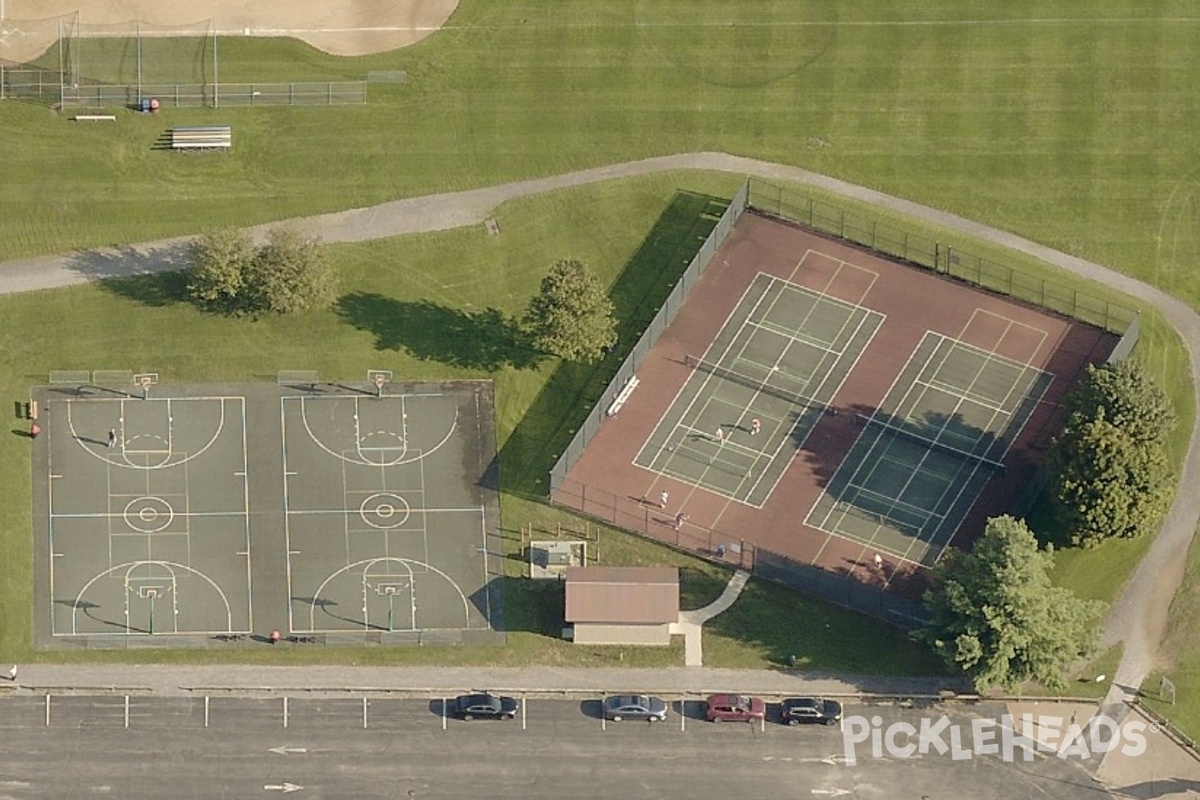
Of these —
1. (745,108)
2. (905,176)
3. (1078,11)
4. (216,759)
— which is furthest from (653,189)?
(216,759)

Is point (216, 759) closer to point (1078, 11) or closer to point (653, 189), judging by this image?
point (653, 189)

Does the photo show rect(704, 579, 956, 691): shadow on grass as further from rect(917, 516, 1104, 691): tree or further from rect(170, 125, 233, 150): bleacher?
rect(170, 125, 233, 150): bleacher

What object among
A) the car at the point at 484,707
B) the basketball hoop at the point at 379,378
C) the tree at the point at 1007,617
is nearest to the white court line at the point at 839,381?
the tree at the point at 1007,617

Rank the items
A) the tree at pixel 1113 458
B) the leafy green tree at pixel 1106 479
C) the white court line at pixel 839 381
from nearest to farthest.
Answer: the leafy green tree at pixel 1106 479 < the tree at pixel 1113 458 < the white court line at pixel 839 381

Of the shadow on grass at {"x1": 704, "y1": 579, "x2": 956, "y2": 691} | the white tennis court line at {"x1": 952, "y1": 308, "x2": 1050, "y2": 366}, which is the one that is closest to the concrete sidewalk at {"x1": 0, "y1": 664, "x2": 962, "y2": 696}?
the shadow on grass at {"x1": 704, "y1": 579, "x2": 956, "y2": 691}

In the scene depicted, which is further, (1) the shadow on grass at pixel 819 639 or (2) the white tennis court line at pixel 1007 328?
(2) the white tennis court line at pixel 1007 328

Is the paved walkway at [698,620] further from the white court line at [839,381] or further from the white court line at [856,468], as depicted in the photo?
the white court line at [856,468]

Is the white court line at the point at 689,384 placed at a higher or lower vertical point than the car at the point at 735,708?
higher
